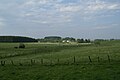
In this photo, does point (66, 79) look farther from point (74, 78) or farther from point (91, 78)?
point (91, 78)

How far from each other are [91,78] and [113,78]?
214cm

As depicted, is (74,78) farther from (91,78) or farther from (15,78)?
(15,78)

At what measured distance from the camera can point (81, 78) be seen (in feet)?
77.0

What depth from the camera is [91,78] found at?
23.3 m

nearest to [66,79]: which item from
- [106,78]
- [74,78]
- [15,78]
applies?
[74,78]

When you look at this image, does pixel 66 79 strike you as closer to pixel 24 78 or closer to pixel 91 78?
pixel 91 78

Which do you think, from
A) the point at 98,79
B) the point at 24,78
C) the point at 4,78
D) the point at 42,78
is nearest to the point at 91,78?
the point at 98,79

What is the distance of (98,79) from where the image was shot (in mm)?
22594

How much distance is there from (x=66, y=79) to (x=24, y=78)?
446 cm

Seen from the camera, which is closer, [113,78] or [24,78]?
[113,78]

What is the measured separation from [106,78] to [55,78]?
5091 millimetres

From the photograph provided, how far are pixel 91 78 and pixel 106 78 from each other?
4.80 feet

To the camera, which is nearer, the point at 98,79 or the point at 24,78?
the point at 98,79

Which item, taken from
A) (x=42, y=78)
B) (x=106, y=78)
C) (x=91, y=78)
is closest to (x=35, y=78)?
(x=42, y=78)
